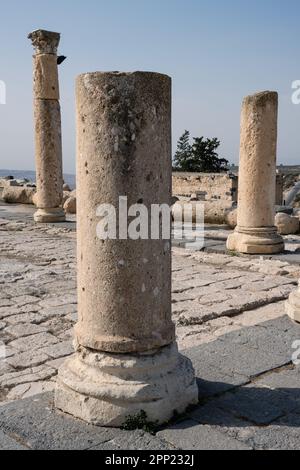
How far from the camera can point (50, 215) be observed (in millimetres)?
14727

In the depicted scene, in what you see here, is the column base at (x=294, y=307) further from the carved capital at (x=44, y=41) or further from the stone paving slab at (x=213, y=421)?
the carved capital at (x=44, y=41)

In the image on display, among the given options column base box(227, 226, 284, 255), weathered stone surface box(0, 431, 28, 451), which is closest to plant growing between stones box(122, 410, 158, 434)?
weathered stone surface box(0, 431, 28, 451)

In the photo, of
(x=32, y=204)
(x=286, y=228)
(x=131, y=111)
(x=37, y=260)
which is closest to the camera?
(x=131, y=111)

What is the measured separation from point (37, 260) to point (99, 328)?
6.55 meters

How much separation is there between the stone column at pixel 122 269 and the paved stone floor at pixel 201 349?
0.65 ft

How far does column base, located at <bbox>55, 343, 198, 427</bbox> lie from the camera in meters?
3.27

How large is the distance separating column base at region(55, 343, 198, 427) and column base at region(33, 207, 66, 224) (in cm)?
1146

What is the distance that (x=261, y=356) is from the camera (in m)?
4.45

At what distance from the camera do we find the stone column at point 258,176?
933 cm

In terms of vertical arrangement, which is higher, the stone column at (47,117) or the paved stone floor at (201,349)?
the stone column at (47,117)

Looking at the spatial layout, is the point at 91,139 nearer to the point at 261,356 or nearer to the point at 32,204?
the point at 261,356

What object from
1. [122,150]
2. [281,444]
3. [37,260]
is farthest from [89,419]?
[37,260]

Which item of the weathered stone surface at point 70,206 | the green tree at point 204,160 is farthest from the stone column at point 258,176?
the green tree at point 204,160
